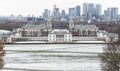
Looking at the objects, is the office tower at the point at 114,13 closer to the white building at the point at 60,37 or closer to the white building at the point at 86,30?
the white building at the point at 86,30

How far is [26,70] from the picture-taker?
2169 cm

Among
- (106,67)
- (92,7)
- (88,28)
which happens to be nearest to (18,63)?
(106,67)

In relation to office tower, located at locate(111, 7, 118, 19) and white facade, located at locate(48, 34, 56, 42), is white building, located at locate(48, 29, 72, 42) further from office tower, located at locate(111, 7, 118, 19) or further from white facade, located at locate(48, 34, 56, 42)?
office tower, located at locate(111, 7, 118, 19)

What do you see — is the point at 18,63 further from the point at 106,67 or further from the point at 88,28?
the point at 88,28

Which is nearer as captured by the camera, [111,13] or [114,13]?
[111,13]

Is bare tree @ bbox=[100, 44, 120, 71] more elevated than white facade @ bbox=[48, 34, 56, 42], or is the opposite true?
bare tree @ bbox=[100, 44, 120, 71]

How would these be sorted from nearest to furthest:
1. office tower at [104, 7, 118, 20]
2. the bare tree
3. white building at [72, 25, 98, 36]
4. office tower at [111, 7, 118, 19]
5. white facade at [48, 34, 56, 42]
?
the bare tree, white facade at [48, 34, 56, 42], white building at [72, 25, 98, 36], office tower at [104, 7, 118, 20], office tower at [111, 7, 118, 19]

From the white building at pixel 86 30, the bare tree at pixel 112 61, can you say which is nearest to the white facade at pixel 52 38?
the white building at pixel 86 30

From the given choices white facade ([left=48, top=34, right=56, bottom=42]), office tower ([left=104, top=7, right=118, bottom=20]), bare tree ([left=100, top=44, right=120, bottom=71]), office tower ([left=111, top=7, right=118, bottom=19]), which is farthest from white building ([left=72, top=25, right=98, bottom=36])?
office tower ([left=111, top=7, right=118, bottom=19])

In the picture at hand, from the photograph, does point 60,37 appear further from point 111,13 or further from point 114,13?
point 114,13

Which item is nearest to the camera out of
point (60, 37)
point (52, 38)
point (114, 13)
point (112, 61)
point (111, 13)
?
point (112, 61)

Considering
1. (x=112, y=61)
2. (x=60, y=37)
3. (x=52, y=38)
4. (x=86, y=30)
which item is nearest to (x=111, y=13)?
(x=86, y=30)

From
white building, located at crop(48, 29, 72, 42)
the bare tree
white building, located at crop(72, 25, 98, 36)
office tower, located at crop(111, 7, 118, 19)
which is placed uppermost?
the bare tree

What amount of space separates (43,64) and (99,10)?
537 feet
